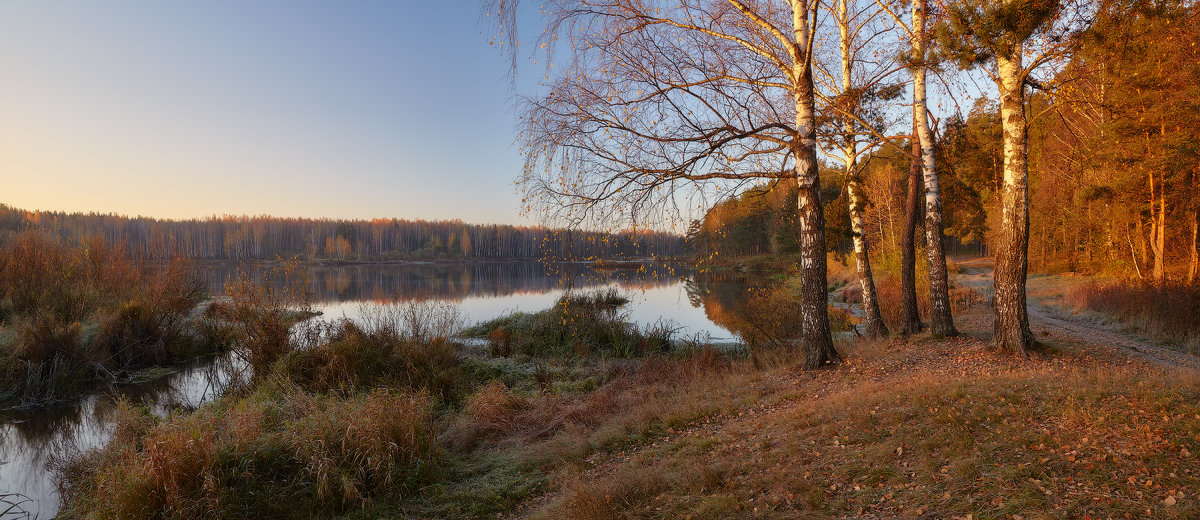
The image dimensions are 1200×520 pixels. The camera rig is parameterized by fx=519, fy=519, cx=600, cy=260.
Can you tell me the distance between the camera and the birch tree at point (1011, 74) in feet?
19.8

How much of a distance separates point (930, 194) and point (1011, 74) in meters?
2.17

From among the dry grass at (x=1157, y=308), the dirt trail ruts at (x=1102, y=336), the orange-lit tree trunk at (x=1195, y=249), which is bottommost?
the dirt trail ruts at (x=1102, y=336)

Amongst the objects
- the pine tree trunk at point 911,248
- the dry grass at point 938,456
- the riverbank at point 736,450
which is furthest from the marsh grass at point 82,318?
the pine tree trunk at point 911,248

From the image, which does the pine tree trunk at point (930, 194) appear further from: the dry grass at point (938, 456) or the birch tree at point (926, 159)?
the dry grass at point (938, 456)

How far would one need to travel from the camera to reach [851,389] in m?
5.97

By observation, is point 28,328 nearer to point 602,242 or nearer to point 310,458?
point 310,458

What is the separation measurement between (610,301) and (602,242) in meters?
11.2

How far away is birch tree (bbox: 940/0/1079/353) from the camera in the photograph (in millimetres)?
6047

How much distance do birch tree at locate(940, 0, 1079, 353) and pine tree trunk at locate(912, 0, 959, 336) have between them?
3.12 ft

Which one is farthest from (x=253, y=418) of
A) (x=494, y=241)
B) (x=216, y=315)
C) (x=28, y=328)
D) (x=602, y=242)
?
(x=494, y=241)

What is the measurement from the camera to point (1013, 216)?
275 inches

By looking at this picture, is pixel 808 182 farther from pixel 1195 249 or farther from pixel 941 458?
pixel 1195 249

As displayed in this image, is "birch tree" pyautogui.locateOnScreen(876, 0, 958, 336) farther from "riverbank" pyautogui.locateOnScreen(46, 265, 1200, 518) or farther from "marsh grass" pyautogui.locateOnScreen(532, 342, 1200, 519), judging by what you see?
"marsh grass" pyautogui.locateOnScreen(532, 342, 1200, 519)

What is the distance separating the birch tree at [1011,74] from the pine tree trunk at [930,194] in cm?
95
